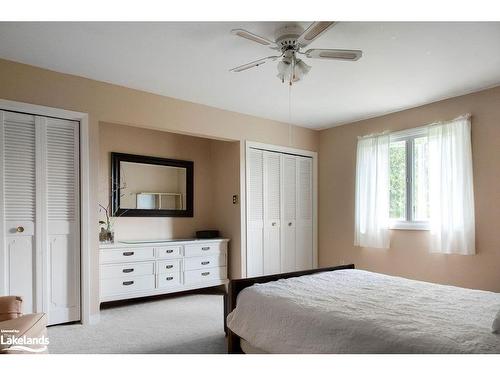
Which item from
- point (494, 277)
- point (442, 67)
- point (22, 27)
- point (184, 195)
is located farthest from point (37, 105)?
point (494, 277)

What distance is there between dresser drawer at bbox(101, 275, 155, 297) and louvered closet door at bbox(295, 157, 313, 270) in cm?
198

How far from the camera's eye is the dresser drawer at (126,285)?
3.58m

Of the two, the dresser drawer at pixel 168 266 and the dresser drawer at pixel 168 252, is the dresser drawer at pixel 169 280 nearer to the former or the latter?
the dresser drawer at pixel 168 266

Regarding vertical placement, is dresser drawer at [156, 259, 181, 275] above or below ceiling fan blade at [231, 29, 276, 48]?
below

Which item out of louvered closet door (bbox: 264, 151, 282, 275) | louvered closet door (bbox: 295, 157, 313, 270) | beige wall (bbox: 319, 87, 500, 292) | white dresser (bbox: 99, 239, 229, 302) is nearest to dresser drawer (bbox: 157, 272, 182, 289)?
white dresser (bbox: 99, 239, 229, 302)

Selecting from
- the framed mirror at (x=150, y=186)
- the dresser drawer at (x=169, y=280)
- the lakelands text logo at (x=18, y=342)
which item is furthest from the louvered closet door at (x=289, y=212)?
the lakelands text logo at (x=18, y=342)

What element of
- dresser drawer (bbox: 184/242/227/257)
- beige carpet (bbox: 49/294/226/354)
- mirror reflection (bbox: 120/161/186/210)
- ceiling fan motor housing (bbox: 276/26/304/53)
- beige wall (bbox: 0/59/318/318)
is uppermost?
ceiling fan motor housing (bbox: 276/26/304/53)

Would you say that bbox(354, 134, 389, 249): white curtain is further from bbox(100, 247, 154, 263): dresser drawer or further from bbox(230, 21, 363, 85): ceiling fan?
bbox(100, 247, 154, 263): dresser drawer

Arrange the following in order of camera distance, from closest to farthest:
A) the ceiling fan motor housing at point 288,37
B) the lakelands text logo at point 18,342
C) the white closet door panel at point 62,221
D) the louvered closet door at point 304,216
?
the lakelands text logo at point 18,342 < the ceiling fan motor housing at point 288,37 < the white closet door panel at point 62,221 < the louvered closet door at point 304,216

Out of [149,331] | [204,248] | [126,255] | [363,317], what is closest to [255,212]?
[204,248]

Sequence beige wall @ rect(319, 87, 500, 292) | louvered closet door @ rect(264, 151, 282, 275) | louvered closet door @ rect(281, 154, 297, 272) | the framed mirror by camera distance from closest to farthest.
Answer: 1. beige wall @ rect(319, 87, 500, 292)
2. the framed mirror
3. louvered closet door @ rect(264, 151, 282, 275)
4. louvered closet door @ rect(281, 154, 297, 272)

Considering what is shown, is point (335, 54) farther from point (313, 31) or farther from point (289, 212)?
point (289, 212)

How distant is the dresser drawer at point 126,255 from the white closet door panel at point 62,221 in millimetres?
437

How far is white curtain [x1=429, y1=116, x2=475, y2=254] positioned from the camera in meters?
3.51
